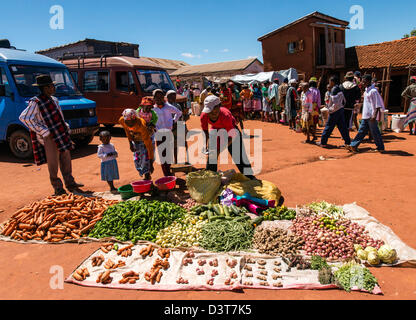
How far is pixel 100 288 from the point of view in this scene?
2.96m

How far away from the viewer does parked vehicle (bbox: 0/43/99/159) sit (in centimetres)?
756

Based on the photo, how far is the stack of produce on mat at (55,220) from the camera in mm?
4008

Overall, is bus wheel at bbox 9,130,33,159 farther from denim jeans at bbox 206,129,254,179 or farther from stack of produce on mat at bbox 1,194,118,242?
denim jeans at bbox 206,129,254,179

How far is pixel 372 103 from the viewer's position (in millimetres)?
7203

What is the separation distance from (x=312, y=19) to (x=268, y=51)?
372 centimetres

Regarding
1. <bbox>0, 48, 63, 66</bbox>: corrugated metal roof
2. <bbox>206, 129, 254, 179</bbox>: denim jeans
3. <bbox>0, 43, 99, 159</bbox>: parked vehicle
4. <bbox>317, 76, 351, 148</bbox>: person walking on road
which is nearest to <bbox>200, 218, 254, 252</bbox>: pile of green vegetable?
<bbox>206, 129, 254, 179</bbox>: denim jeans

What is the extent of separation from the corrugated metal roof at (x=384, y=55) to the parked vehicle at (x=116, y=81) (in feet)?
43.6

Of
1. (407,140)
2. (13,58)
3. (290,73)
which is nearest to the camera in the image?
(13,58)

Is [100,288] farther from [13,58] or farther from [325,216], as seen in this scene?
[13,58]

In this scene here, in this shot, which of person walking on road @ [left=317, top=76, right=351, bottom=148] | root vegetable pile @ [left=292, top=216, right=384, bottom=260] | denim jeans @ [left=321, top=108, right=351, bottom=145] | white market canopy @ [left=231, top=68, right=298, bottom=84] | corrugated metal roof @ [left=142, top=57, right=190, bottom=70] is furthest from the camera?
corrugated metal roof @ [left=142, top=57, right=190, bottom=70]

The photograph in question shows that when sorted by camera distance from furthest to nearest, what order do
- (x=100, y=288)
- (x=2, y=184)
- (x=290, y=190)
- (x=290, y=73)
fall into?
(x=290, y=73), (x=2, y=184), (x=290, y=190), (x=100, y=288)

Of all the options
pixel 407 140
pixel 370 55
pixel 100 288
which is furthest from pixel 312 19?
pixel 100 288

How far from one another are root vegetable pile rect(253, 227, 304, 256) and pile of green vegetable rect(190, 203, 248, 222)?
56 cm

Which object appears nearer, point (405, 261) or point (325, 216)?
point (405, 261)
